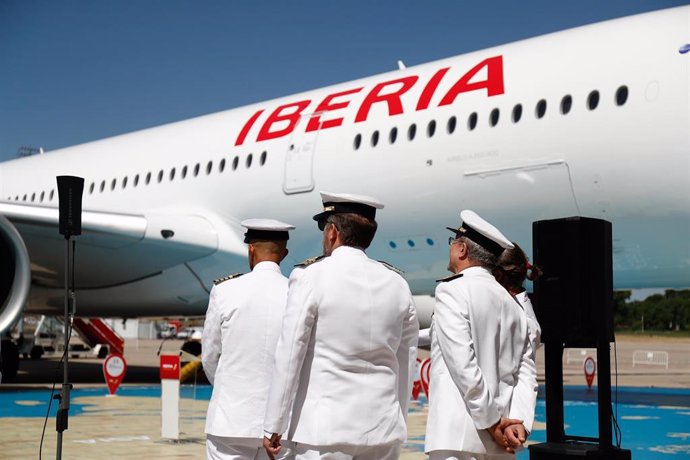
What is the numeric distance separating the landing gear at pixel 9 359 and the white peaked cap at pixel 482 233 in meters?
12.9

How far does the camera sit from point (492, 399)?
3.23 metres

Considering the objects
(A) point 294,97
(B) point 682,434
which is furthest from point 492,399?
(A) point 294,97

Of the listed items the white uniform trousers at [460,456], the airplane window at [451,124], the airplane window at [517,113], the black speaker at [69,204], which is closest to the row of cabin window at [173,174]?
the airplane window at [451,124]

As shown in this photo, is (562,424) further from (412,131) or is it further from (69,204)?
(412,131)

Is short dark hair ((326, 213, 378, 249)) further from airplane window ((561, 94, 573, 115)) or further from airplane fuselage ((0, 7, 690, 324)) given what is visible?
airplane window ((561, 94, 573, 115))

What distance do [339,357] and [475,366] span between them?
474 millimetres

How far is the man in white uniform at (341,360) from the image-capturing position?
10.7 ft

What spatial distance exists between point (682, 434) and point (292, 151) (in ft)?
18.2

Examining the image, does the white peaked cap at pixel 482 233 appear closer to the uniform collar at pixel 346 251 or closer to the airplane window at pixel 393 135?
the uniform collar at pixel 346 251

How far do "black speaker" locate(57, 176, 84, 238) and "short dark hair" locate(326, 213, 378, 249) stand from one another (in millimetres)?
3460

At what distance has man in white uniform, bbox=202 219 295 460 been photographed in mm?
4043

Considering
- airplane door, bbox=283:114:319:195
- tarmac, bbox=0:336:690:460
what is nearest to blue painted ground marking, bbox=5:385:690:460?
tarmac, bbox=0:336:690:460

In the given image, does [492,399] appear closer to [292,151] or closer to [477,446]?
[477,446]

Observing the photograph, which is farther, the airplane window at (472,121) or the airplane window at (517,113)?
the airplane window at (472,121)
